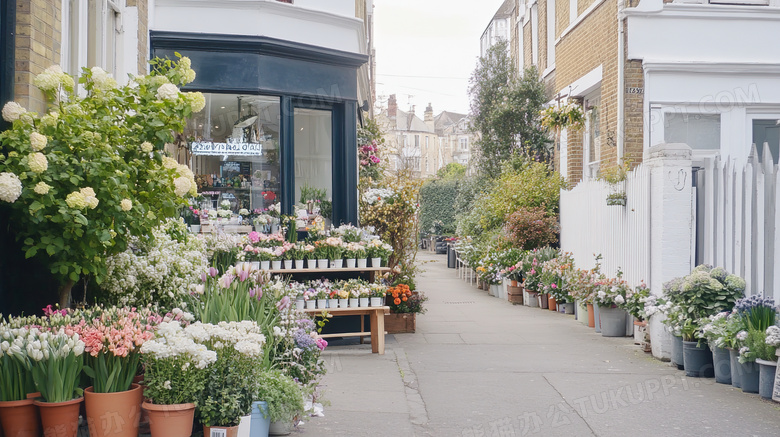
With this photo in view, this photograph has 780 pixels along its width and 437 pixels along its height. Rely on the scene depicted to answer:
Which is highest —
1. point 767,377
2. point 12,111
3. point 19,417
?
point 12,111

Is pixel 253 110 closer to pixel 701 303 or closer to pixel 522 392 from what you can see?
pixel 522 392

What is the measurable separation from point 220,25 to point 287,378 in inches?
246

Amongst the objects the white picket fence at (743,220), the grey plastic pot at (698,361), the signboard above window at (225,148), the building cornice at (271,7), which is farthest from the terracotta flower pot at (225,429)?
the building cornice at (271,7)

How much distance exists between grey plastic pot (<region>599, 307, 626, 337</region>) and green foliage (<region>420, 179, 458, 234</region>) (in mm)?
23303

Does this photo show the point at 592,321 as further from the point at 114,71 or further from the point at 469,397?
the point at 114,71

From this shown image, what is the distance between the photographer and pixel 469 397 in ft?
22.8

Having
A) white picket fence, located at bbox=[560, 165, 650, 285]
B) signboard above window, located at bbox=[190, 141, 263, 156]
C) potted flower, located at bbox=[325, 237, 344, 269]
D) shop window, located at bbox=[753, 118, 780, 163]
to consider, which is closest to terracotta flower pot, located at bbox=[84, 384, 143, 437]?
potted flower, located at bbox=[325, 237, 344, 269]

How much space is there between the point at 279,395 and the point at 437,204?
30630 millimetres

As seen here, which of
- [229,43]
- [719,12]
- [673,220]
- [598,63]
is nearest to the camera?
[673,220]

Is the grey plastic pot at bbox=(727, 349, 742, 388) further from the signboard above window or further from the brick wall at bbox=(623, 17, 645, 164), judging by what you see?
the signboard above window

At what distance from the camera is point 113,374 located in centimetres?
413

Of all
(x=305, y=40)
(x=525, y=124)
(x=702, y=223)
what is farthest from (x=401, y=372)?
(x=525, y=124)

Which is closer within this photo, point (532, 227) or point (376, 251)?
point (376, 251)

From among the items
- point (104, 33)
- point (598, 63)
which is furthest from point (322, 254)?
point (598, 63)
